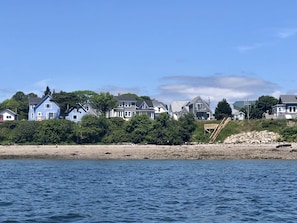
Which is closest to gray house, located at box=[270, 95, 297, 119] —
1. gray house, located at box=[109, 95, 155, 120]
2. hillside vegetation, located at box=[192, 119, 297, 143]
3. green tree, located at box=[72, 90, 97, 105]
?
hillside vegetation, located at box=[192, 119, 297, 143]

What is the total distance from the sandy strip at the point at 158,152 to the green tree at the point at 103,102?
1289 inches

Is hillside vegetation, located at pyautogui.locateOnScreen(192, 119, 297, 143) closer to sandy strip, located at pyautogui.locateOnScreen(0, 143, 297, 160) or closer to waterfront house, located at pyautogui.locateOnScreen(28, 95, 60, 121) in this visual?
sandy strip, located at pyautogui.locateOnScreen(0, 143, 297, 160)

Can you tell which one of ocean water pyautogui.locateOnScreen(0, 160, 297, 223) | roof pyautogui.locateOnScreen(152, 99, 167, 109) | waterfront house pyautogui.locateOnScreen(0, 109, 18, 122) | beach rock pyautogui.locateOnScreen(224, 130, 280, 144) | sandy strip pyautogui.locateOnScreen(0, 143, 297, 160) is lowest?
ocean water pyautogui.locateOnScreen(0, 160, 297, 223)

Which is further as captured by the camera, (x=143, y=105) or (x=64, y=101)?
(x=143, y=105)

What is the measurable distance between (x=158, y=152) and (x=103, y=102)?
1523 inches

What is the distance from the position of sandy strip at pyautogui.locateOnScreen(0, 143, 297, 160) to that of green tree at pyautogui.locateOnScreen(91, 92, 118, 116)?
32.8 meters

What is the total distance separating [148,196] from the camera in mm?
31000

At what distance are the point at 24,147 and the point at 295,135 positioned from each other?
3854 centimetres

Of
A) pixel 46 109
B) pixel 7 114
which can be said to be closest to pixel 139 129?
pixel 46 109

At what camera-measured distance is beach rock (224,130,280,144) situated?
268ft

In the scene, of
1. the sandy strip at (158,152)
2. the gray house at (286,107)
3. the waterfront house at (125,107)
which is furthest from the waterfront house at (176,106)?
the sandy strip at (158,152)

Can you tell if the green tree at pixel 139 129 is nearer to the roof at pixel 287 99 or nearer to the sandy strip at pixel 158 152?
the sandy strip at pixel 158 152

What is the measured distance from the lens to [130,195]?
3153 centimetres

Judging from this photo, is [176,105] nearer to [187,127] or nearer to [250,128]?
[250,128]
